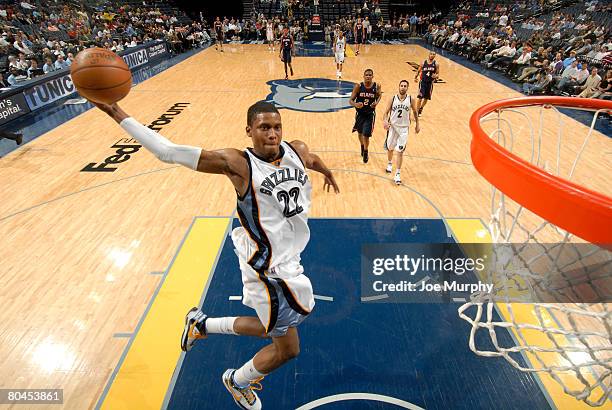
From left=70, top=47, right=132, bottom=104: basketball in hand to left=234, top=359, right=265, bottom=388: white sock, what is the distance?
81.0 inches

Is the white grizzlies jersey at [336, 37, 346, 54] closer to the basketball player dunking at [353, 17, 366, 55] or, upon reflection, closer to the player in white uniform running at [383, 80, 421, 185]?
the basketball player dunking at [353, 17, 366, 55]

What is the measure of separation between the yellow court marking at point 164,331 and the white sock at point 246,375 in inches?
27.7

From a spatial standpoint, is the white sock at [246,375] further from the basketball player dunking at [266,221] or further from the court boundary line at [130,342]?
the court boundary line at [130,342]

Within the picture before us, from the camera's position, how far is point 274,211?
2.53 meters

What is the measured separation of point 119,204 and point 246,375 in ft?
13.2

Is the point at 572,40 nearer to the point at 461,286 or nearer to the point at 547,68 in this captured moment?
the point at 547,68

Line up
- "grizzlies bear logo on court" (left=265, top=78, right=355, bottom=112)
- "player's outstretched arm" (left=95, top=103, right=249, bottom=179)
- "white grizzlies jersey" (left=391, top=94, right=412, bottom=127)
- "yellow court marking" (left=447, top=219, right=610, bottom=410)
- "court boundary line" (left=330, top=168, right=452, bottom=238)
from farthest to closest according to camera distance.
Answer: "grizzlies bear logo on court" (left=265, top=78, right=355, bottom=112) < "white grizzlies jersey" (left=391, top=94, right=412, bottom=127) < "court boundary line" (left=330, top=168, right=452, bottom=238) < "yellow court marking" (left=447, top=219, right=610, bottom=410) < "player's outstretched arm" (left=95, top=103, right=249, bottom=179)

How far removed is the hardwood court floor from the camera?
3.61 metres

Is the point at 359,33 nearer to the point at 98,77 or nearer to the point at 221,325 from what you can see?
the point at 98,77

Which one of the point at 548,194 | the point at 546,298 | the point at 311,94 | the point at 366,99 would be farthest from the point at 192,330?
the point at 311,94

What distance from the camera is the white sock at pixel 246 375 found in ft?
9.09

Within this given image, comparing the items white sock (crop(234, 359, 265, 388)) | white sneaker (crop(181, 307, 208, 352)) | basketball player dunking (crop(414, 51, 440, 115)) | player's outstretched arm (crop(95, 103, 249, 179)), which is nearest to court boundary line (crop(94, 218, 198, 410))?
white sneaker (crop(181, 307, 208, 352))

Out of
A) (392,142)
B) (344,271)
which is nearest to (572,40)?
(392,142)

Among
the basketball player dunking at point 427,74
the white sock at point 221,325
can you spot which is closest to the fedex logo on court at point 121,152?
the white sock at point 221,325
